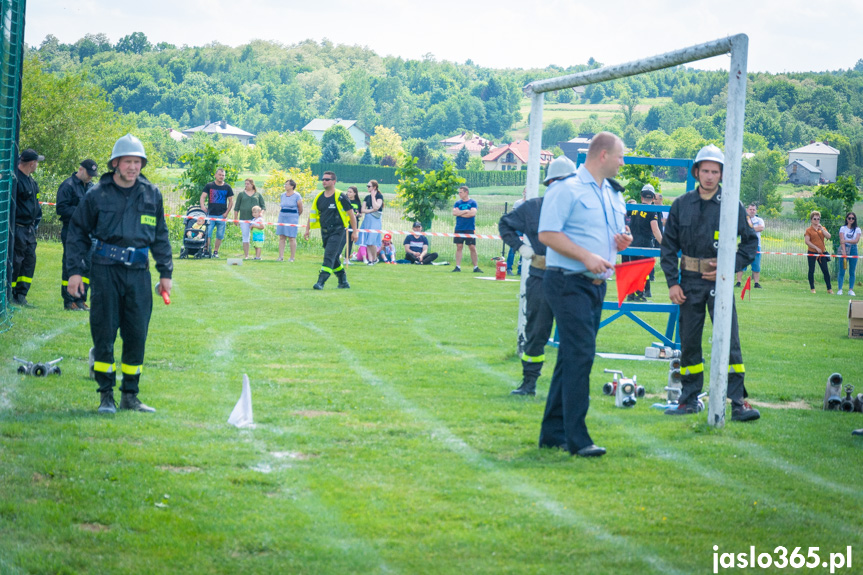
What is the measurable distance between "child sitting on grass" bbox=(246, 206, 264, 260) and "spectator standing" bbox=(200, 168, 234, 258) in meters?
0.69

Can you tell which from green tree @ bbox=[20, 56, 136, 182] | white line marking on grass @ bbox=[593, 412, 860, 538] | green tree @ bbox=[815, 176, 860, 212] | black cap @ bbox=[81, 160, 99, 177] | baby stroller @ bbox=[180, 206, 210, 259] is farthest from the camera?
green tree @ bbox=[20, 56, 136, 182]

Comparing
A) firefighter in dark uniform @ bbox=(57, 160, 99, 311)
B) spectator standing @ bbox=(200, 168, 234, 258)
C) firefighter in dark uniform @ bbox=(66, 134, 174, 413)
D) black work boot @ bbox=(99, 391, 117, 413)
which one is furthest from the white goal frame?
spectator standing @ bbox=(200, 168, 234, 258)

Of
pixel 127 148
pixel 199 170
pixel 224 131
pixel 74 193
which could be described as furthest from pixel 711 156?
pixel 224 131

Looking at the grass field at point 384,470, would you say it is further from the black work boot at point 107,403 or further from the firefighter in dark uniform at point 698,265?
the firefighter in dark uniform at point 698,265

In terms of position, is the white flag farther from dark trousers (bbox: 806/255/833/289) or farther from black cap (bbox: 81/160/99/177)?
dark trousers (bbox: 806/255/833/289)

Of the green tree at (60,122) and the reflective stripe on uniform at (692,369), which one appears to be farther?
the green tree at (60,122)

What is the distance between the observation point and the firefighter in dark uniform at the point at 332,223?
702 inches

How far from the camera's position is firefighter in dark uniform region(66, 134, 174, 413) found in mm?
7484

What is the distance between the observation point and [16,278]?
46.2 ft

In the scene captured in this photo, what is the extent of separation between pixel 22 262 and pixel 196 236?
394 inches

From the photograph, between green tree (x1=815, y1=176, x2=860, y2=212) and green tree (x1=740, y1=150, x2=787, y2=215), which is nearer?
green tree (x1=815, y1=176, x2=860, y2=212)

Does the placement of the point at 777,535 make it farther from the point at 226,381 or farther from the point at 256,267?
the point at 256,267

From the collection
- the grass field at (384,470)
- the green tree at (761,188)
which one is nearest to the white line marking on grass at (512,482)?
the grass field at (384,470)

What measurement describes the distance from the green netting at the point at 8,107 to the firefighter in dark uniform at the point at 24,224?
8.3 inches
